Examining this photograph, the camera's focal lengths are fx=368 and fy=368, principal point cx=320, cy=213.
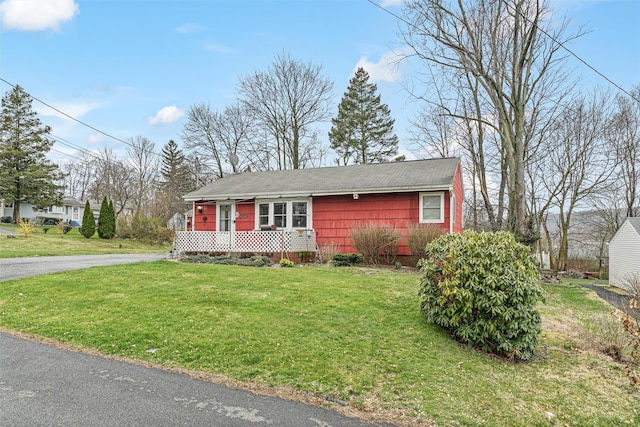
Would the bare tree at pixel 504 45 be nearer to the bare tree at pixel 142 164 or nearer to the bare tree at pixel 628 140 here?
the bare tree at pixel 628 140

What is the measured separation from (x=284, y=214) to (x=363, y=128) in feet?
61.2

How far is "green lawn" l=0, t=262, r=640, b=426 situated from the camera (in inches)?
138

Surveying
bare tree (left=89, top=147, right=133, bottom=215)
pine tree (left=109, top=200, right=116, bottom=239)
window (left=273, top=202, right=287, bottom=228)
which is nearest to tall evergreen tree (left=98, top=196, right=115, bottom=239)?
pine tree (left=109, top=200, right=116, bottom=239)

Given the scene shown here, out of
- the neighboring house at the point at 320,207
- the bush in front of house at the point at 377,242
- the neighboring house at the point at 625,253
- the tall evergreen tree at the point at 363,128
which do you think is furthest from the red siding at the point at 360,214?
the tall evergreen tree at the point at 363,128

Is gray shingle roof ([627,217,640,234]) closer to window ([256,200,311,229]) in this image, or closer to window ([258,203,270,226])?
window ([256,200,311,229])

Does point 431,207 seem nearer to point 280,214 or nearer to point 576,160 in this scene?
point 280,214

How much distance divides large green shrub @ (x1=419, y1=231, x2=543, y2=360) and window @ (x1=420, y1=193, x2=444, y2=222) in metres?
7.53

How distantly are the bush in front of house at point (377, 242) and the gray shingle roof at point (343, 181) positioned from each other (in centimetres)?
169

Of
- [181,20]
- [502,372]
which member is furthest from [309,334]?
[181,20]

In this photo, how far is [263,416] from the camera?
3062 mm

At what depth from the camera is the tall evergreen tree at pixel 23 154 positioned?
31.4 meters

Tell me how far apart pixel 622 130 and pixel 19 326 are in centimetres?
2935

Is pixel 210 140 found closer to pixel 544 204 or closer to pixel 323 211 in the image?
pixel 323 211

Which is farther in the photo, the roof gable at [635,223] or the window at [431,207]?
the roof gable at [635,223]
